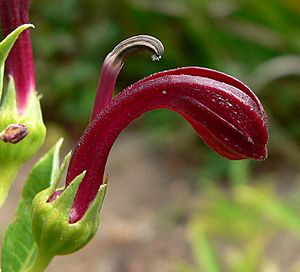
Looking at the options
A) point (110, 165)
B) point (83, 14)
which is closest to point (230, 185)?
point (110, 165)

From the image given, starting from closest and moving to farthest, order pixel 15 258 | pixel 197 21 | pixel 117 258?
pixel 15 258, pixel 117 258, pixel 197 21

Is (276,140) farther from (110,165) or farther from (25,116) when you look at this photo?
(25,116)

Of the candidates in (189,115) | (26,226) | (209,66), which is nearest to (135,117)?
(189,115)

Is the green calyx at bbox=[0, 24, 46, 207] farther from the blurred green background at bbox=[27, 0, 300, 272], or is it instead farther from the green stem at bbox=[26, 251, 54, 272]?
the blurred green background at bbox=[27, 0, 300, 272]

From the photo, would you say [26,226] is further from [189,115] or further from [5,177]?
[189,115]

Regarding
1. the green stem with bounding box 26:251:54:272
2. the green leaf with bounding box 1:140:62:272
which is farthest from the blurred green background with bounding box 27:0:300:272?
the green stem with bounding box 26:251:54:272

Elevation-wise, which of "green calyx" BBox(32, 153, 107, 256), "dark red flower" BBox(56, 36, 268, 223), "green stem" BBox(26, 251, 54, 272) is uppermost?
"dark red flower" BBox(56, 36, 268, 223)
